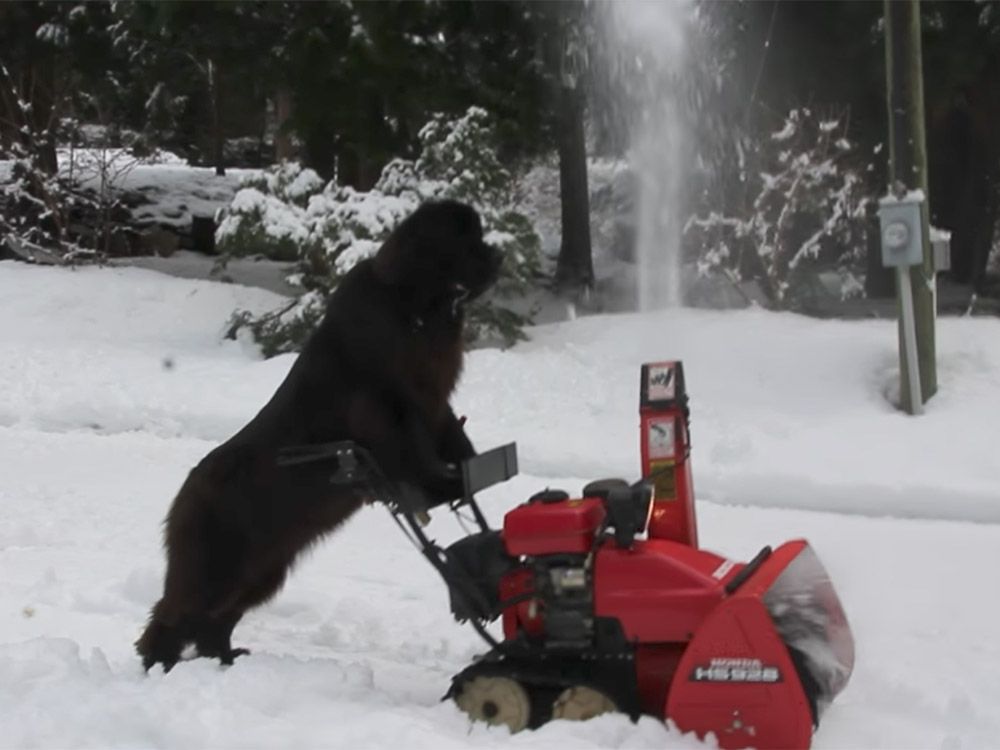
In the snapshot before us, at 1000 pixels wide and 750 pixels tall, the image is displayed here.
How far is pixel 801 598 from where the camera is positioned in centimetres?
379

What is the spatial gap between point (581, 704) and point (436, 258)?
5.03ft

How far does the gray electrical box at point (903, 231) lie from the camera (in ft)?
27.1

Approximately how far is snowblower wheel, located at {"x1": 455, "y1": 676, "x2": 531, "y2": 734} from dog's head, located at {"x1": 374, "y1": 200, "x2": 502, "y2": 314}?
49.6 inches

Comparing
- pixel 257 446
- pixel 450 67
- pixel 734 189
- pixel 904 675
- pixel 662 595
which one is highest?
pixel 450 67

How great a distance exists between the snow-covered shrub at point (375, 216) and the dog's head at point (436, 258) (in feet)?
19.9

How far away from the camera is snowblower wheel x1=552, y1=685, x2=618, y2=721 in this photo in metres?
3.79

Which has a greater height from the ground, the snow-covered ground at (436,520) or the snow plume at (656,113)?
the snow plume at (656,113)

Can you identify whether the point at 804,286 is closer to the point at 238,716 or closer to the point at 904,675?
the point at 904,675

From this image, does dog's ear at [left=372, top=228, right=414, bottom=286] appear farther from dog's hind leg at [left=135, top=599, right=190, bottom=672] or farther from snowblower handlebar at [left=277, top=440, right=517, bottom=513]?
dog's hind leg at [left=135, top=599, right=190, bottom=672]

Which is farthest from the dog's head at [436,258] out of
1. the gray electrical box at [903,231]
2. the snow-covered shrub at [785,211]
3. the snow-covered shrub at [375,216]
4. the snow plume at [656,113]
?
the snow-covered shrub at [785,211]

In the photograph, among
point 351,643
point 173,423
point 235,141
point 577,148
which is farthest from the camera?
point 235,141

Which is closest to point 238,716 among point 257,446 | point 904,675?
point 257,446

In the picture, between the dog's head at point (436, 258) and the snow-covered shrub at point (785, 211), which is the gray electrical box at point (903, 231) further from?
the dog's head at point (436, 258)

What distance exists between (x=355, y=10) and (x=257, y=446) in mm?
7751
